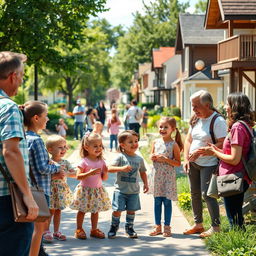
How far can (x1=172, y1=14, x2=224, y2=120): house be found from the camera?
34156mm

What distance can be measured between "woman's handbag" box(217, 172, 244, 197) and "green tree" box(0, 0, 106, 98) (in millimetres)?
10700

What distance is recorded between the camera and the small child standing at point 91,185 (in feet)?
21.7

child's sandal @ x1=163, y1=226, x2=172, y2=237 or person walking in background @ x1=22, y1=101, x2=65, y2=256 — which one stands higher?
person walking in background @ x1=22, y1=101, x2=65, y2=256

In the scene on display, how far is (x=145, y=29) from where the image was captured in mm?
64938

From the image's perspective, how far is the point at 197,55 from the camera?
1421 inches

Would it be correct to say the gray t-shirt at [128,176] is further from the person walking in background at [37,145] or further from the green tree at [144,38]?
the green tree at [144,38]

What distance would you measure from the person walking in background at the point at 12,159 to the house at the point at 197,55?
30.1 m

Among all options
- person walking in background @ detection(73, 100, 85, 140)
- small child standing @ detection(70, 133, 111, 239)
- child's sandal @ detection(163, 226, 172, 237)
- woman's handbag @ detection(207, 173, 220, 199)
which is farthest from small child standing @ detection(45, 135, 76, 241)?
person walking in background @ detection(73, 100, 85, 140)

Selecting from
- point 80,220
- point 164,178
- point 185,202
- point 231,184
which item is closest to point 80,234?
point 80,220

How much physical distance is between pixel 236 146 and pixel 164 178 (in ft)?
5.31

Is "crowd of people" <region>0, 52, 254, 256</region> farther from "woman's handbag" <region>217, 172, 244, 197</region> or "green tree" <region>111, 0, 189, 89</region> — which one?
"green tree" <region>111, 0, 189, 89</region>

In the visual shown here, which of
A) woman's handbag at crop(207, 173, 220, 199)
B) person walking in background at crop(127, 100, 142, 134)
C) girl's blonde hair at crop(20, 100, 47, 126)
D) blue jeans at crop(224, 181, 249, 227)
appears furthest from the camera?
person walking in background at crop(127, 100, 142, 134)

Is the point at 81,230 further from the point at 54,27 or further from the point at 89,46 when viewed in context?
the point at 89,46

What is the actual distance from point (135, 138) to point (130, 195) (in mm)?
740
